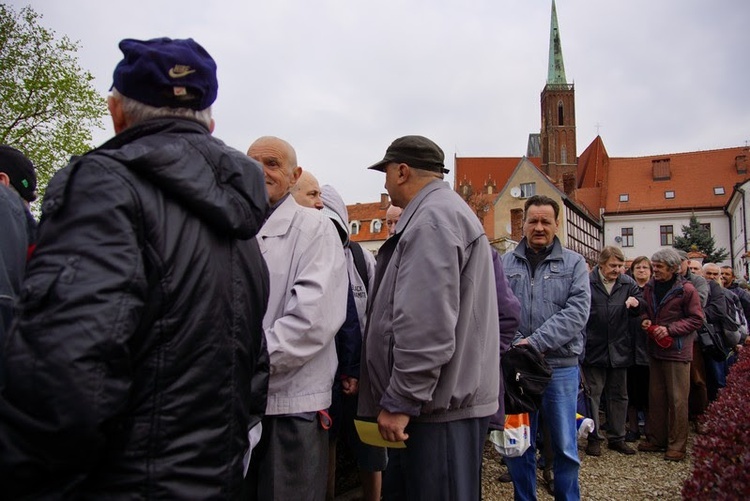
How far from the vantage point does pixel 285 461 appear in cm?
249

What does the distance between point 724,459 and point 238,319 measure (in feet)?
7.78

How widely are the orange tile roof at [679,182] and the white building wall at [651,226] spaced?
0.72m

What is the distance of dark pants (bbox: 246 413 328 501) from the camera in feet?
7.99

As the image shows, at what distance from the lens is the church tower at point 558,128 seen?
229 feet

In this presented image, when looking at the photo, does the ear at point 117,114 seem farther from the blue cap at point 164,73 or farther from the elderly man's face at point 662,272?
the elderly man's face at point 662,272

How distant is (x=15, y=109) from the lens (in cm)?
2227

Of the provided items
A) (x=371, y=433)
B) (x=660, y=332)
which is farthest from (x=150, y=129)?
(x=660, y=332)

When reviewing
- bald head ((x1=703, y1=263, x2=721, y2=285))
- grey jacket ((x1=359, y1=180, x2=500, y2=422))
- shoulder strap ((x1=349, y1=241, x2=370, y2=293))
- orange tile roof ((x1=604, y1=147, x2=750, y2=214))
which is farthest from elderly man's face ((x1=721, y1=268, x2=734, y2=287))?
orange tile roof ((x1=604, y1=147, x2=750, y2=214))

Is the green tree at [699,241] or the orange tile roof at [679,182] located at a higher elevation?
the orange tile roof at [679,182]

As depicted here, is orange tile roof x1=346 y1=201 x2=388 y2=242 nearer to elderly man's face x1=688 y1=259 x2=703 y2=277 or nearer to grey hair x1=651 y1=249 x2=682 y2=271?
elderly man's face x1=688 y1=259 x2=703 y2=277

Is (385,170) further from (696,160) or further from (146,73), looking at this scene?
(696,160)

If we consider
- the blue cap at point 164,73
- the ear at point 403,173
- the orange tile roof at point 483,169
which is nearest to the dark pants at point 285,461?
the ear at point 403,173

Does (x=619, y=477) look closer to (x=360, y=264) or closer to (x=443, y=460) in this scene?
(x=360, y=264)

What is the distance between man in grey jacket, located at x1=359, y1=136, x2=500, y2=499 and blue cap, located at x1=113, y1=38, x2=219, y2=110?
1.26m
